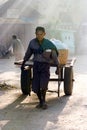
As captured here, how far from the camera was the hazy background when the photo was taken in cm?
3008

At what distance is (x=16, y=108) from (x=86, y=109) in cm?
155

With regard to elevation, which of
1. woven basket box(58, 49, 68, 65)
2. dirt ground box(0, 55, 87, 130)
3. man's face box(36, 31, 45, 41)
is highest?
man's face box(36, 31, 45, 41)

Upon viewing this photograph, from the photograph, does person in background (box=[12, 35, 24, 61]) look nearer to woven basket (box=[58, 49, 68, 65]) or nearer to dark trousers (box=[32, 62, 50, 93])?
woven basket (box=[58, 49, 68, 65])

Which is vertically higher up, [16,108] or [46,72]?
[46,72]

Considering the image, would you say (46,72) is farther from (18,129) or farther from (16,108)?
(18,129)

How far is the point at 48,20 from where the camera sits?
31.0m

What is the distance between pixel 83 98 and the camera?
10219 millimetres

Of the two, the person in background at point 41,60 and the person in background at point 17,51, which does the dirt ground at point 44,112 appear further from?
the person in background at point 17,51

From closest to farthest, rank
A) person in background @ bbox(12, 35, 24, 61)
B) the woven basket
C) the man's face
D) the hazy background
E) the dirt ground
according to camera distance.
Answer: the dirt ground
the man's face
the woven basket
person in background @ bbox(12, 35, 24, 61)
the hazy background

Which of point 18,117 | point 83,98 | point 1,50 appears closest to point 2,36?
point 1,50

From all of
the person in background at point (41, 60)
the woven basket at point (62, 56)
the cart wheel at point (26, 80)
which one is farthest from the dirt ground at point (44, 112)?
the woven basket at point (62, 56)

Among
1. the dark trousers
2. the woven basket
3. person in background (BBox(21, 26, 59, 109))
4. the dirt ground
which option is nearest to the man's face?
person in background (BBox(21, 26, 59, 109))

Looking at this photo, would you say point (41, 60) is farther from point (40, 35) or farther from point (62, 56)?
point (62, 56)

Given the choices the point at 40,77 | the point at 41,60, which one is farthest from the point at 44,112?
the point at 41,60
